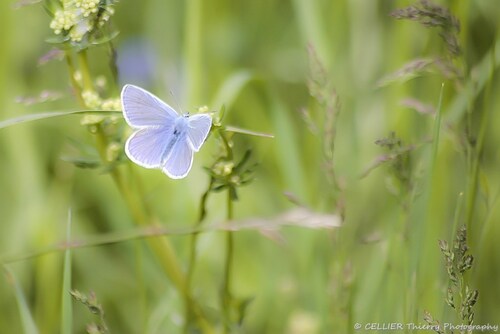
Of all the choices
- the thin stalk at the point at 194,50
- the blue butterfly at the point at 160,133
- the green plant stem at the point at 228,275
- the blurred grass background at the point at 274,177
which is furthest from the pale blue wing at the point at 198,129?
the thin stalk at the point at 194,50

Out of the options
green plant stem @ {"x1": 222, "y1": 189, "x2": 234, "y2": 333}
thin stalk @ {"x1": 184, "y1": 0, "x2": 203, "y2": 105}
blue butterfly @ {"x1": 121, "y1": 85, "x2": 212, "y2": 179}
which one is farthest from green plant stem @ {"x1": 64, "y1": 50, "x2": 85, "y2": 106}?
thin stalk @ {"x1": 184, "y1": 0, "x2": 203, "y2": 105}

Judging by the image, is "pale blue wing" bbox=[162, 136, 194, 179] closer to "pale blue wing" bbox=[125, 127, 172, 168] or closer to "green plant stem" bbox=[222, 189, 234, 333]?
"pale blue wing" bbox=[125, 127, 172, 168]

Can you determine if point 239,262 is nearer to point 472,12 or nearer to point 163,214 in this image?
point 163,214

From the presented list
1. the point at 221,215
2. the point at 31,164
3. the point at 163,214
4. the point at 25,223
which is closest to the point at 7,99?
the point at 31,164

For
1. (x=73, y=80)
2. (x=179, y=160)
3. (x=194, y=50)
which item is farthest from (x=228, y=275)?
(x=194, y=50)

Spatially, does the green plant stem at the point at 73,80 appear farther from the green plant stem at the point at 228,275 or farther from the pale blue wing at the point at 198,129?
the green plant stem at the point at 228,275

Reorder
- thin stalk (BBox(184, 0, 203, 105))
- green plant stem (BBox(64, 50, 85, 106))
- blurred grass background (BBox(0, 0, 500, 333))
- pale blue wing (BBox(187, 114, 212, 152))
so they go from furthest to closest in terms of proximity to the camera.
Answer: thin stalk (BBox(184, 0, 203, 105)) → blurred grass background (BBox(0, 0, 500, 333)) → green plant stem (BBox(64, 50, 85, 106)) → pale blue wing (BBox(187, 114, 212, 152))

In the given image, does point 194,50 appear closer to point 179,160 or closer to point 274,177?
point 274,177

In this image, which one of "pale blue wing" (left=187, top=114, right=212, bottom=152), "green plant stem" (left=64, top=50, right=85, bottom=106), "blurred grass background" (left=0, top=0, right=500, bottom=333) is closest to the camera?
"pale blue wing" (left=187, top=114, right=212, bottom=152)
